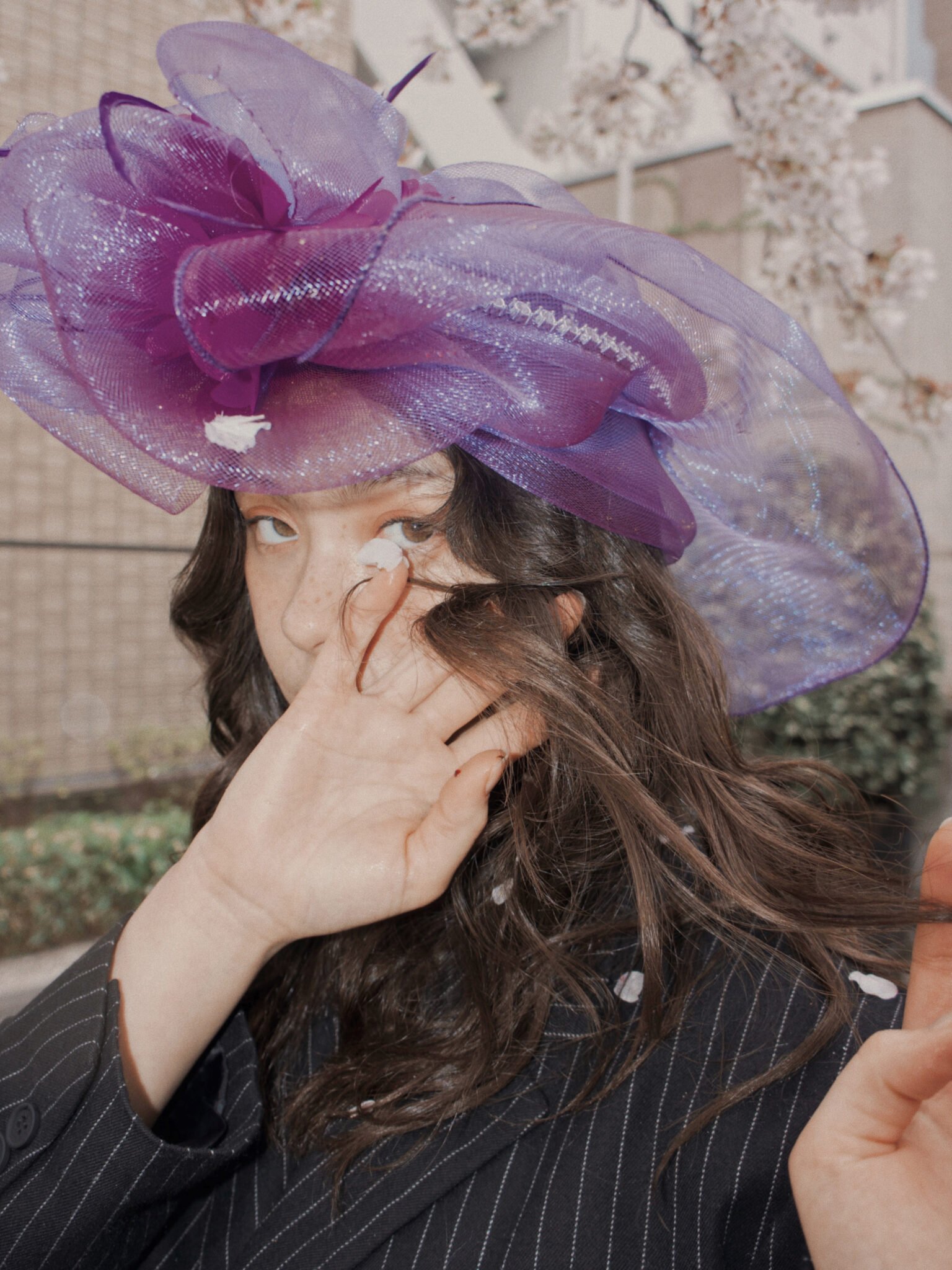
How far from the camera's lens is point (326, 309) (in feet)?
2.69

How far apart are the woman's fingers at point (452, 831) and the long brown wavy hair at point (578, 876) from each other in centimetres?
10

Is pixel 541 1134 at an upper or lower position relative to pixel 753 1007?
lower

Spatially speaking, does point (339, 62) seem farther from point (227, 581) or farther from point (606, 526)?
point (606, 526)

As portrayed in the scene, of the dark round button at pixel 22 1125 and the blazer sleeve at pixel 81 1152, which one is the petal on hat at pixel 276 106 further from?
the dark round button at pixel 22 1125

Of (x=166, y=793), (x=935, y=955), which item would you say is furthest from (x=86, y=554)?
(x=935, y=955)

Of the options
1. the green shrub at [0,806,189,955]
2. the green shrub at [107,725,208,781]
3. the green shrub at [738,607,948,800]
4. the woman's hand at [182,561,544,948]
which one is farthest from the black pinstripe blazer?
the green shrub at [738,607,948,800]

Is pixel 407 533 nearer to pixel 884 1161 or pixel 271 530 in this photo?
pixel 271 530

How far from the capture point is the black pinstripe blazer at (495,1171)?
90 centimetres

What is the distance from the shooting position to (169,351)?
964 mm

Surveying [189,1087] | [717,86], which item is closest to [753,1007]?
[189,1087]

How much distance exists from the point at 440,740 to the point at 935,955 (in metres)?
0.56

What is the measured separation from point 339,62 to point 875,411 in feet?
14.5

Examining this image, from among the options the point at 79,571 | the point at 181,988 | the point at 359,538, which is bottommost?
the point at 79,571

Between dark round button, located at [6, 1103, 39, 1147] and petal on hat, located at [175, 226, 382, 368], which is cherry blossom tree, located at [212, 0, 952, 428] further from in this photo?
dark round button, located at [6, 1103, 39, 1147]
